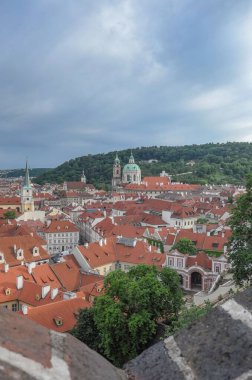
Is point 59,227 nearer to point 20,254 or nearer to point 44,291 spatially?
point 20,254

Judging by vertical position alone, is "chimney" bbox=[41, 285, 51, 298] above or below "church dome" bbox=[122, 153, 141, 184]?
below

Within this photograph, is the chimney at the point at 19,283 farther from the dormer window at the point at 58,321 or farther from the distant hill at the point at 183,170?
the distant hill at the point at 183,170

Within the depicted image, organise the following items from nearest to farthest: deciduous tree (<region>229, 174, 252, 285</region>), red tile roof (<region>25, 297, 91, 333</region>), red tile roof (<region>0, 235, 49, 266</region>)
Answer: deciduous tree (<region>229, 174, 252, 285</region>), red tile roof (<region>25, 297, 91, 333</region>), red tile roof (<region>0, 235, 49, 266</region>)

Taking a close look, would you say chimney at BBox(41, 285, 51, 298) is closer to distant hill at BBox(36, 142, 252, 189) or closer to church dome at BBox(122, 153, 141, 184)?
distant hill at BBox(36, 142, 252, 189)

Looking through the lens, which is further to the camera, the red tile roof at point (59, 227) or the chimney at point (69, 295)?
the red tile roof at point (59, 227)

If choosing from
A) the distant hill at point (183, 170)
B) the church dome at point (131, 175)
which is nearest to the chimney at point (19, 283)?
the distant hill at point (183, 170)

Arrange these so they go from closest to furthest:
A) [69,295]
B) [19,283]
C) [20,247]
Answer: [69,295], [19,283], [20,247]

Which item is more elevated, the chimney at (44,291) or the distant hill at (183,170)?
the distant hill at (183,170)

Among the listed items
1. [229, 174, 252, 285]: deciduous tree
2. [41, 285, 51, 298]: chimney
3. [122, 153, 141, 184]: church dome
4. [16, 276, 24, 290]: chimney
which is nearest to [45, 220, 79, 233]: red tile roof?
[16, 276, 24, 290]: chimney

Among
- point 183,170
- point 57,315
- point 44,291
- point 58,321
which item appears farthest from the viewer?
point 183,170

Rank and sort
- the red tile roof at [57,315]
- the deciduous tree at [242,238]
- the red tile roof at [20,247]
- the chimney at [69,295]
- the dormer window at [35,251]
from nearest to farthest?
the deciduous tree at [242,238] → the red tile roof at [57,315] → the chimney at [69,295] → the red tile roof at [20,247] → the dormer window at [35,251]

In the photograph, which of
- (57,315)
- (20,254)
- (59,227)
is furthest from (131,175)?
(57,315)
